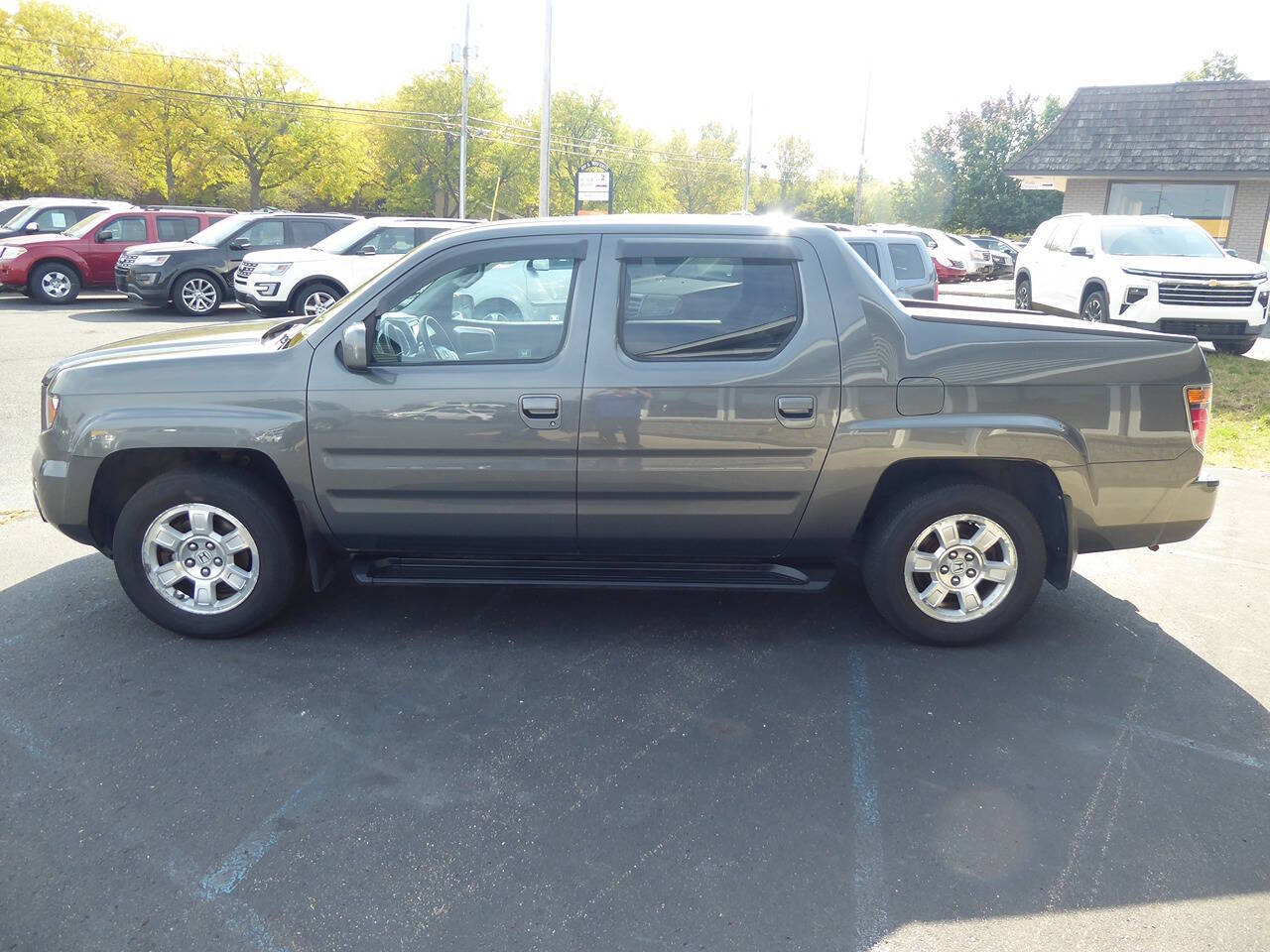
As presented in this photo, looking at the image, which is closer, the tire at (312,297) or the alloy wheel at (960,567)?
the alloy wheel at (960,567)

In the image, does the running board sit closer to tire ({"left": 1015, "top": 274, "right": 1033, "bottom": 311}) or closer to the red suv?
tire ({"left": 1015, "top": 274, "right": 1033, "bottom": 311})

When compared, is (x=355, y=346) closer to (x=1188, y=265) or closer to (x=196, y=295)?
(x=1188, y=265)

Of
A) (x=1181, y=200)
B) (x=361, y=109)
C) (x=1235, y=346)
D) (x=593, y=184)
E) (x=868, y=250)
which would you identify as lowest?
(x=1235, y=346)

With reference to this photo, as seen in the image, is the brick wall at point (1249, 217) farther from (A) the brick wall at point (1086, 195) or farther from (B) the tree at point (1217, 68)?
(B) the tree at point (1217, 68)

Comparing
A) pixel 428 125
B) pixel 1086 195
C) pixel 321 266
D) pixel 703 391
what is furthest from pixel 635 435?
pixel 428 125

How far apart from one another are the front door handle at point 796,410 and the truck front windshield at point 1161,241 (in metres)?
11.4

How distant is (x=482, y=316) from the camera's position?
4480 mm

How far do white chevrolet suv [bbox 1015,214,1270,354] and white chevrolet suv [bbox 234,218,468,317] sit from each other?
365 inches

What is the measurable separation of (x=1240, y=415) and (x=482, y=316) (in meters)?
9.16

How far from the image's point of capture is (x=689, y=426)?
14.0 ft

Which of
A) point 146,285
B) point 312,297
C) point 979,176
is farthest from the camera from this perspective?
point 979,176

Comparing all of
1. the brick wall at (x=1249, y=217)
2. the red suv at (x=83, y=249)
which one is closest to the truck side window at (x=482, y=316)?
the red suv at (x=83, y=249)

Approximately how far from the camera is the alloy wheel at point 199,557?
4.44 meters

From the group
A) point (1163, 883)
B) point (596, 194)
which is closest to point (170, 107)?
point (596, 194)
